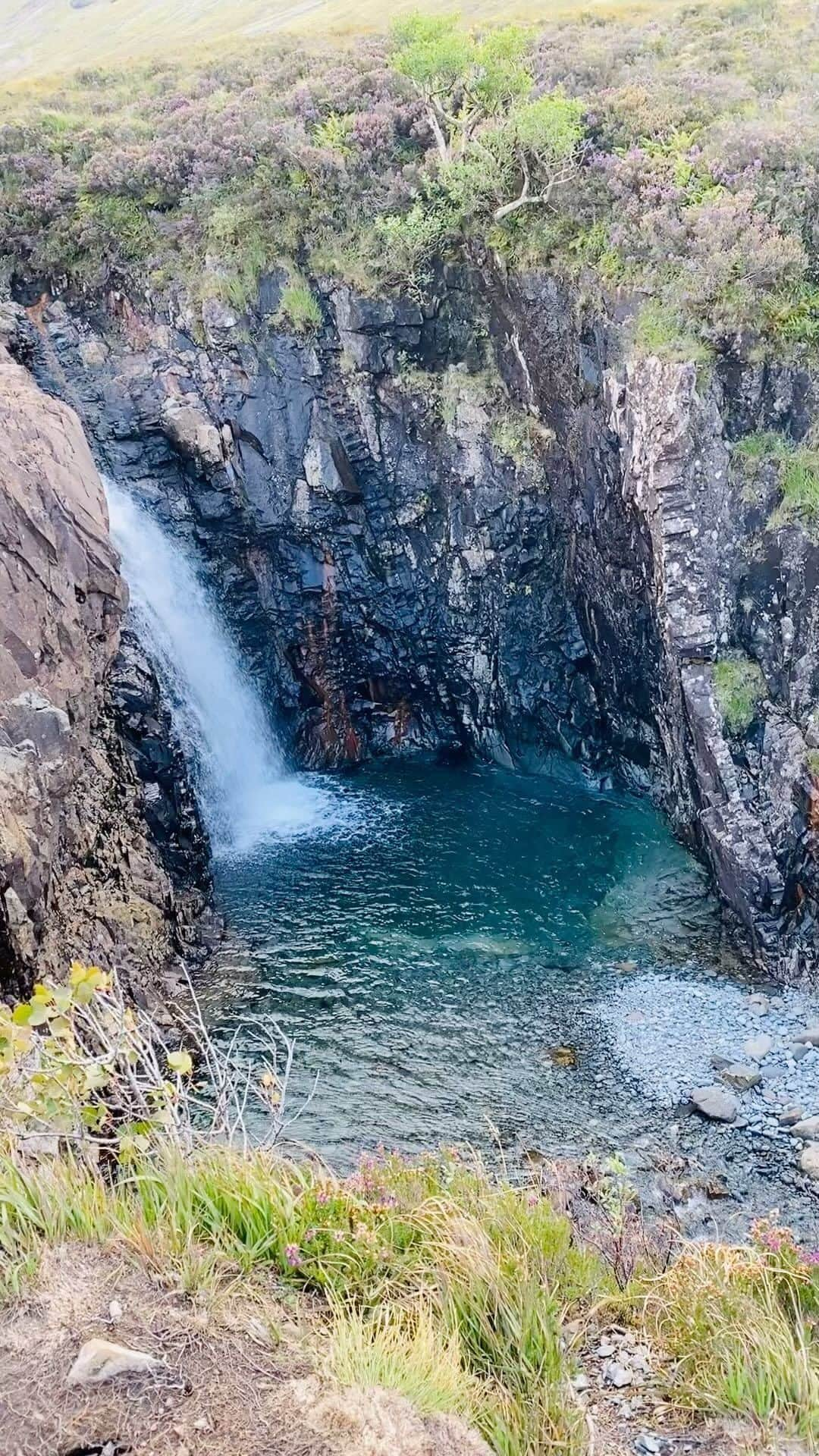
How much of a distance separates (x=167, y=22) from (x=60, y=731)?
148ft

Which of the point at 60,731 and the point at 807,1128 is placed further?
the point at 60,731

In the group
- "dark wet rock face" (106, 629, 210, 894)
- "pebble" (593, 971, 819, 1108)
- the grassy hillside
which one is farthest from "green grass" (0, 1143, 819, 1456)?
the grassy hillside

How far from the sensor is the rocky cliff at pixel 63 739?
1040cm

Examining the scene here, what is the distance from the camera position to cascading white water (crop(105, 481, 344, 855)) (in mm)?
17859

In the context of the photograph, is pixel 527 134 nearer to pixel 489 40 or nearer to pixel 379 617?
pixel 489 40

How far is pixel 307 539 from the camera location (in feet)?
66.6

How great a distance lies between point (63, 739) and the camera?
37.1ft

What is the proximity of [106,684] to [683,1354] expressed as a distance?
11697 mm

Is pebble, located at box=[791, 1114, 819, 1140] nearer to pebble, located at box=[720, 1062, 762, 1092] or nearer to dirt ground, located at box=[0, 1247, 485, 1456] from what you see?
pebble, located at box=[720, 1062, 762, 1092]

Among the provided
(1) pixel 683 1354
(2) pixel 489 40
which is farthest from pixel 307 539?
(1) pixel 683 1354

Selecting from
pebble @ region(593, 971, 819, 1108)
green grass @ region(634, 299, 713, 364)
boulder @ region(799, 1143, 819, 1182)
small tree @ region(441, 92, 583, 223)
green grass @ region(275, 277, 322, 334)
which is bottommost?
pebble @ region(593, 971, 819, 1108)

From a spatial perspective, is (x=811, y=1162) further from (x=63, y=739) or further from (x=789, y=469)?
(x=789, y=469)

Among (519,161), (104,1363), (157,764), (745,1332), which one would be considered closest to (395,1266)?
(104,1363)

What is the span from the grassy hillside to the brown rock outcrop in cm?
2466
